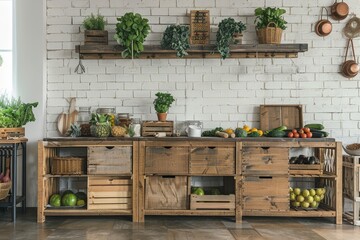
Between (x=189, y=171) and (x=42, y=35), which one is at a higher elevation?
(x=42, y=35)

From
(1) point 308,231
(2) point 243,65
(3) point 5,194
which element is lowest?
(1) point 308,231

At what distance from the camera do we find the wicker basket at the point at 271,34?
581 centimetres

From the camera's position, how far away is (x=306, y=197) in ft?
18.4

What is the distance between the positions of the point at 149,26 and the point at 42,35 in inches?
54.7

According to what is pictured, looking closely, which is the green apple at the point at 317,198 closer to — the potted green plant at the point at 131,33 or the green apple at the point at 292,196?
the green apple at the point at 292,196

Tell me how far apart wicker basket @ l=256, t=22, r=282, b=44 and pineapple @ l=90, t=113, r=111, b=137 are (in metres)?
2.18

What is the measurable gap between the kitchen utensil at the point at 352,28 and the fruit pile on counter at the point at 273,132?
1.29 metres

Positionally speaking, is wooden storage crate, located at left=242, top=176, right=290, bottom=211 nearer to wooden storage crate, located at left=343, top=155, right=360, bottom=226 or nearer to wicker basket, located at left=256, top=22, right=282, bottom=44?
wooden storage crate, located at left=343, top=155, right=360, bottom=226

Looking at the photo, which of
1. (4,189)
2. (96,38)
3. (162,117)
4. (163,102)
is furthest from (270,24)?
(4,189)

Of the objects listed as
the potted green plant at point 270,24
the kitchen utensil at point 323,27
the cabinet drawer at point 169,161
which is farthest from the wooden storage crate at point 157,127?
the kitchen utensil at point 323,27

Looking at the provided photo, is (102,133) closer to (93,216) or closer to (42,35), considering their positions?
(93,216)

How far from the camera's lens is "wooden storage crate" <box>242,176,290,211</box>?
5438mm

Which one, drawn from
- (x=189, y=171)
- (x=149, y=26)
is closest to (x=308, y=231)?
(x=189, y=171)

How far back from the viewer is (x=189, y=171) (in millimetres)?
5449
